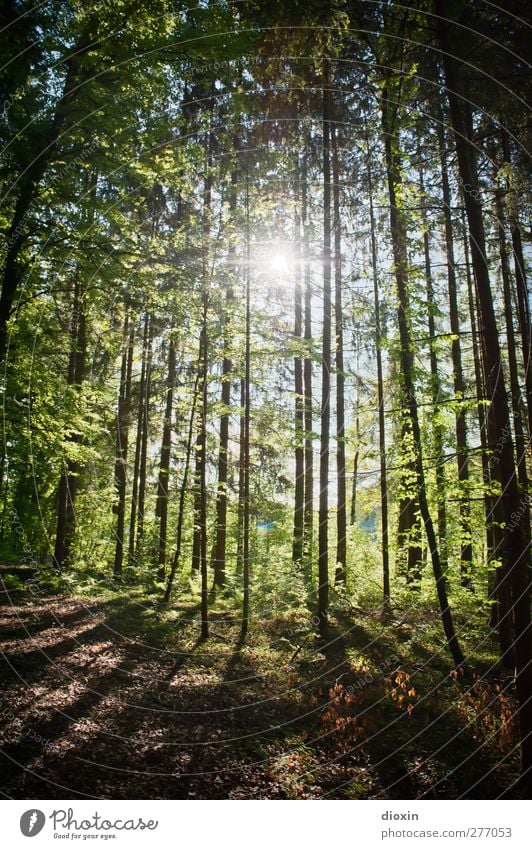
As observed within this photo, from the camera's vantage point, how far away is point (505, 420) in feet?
20.9

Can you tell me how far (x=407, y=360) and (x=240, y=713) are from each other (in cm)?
879

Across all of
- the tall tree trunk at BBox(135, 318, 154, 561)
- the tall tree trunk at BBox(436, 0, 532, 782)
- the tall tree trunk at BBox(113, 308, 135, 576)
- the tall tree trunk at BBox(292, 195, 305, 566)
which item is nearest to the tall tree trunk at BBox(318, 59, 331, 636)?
the tall tree trunk at BBox(292, 195, 305, 566)

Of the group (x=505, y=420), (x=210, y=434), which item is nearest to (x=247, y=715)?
(x=505, y=420)

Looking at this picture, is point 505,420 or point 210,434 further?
point 210,434

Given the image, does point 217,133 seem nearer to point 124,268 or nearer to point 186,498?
point 124,268

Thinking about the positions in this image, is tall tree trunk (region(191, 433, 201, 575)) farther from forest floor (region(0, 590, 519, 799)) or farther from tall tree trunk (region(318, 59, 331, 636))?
tall tree trunk (region(318, 59, 331, 636))

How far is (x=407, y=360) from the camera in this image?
1047 centimetres

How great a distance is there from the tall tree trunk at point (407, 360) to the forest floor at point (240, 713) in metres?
1.43

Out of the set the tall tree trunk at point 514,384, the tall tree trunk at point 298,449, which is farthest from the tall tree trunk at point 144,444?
the tall tree trunk at point 514,384

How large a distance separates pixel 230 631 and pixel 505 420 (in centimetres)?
1061

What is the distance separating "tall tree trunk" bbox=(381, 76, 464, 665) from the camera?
32.7 ft

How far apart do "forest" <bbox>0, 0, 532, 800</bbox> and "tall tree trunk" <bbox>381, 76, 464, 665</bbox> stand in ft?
0.33

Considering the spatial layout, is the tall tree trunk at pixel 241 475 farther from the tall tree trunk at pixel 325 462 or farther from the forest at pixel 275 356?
the tall tree trunk at pixel 325 462

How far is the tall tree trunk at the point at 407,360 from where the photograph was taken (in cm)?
995
